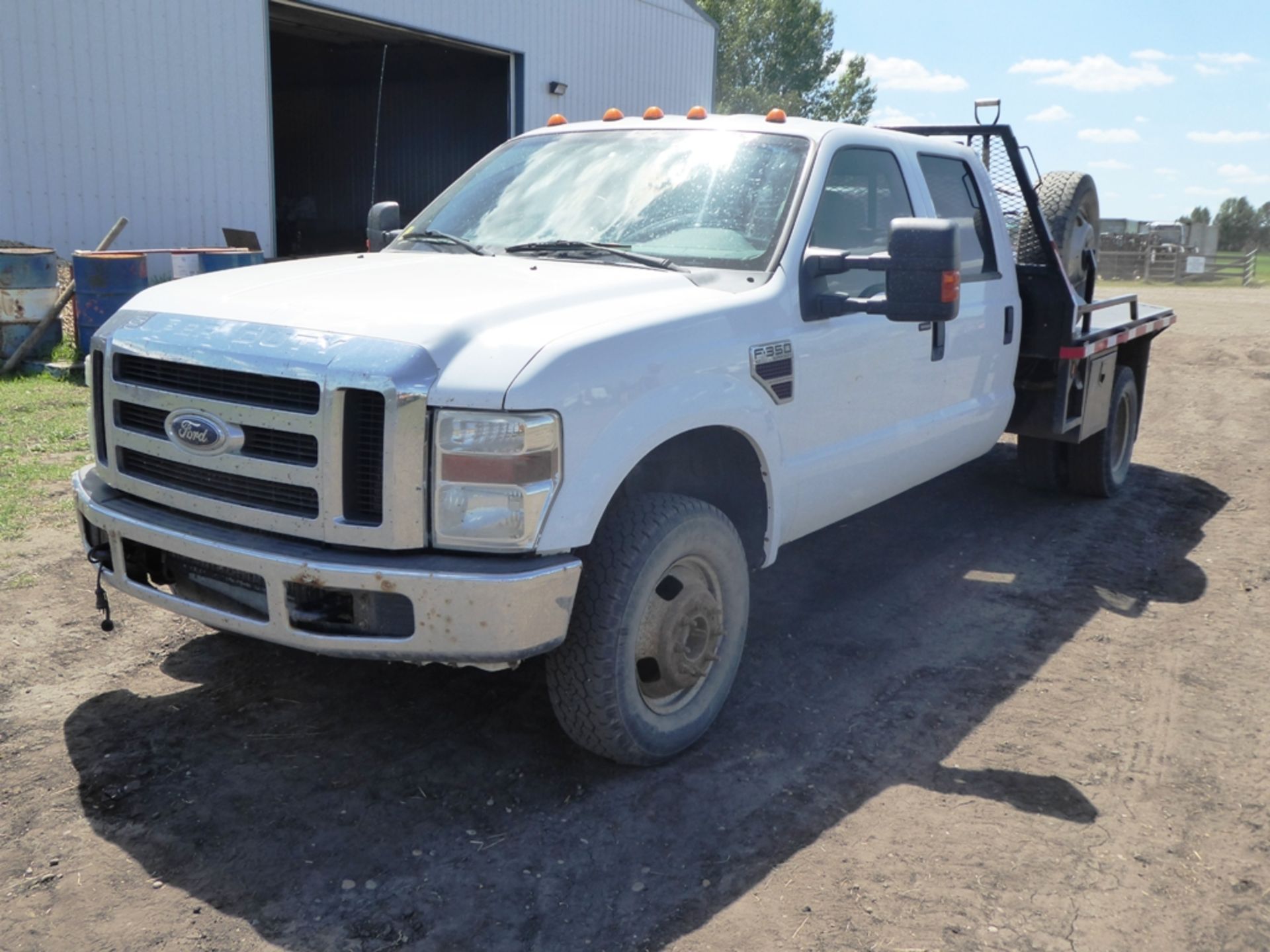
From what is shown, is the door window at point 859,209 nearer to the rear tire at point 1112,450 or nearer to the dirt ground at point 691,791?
the dirt ground at point 691,791

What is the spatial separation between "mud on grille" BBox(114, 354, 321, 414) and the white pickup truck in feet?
0.03

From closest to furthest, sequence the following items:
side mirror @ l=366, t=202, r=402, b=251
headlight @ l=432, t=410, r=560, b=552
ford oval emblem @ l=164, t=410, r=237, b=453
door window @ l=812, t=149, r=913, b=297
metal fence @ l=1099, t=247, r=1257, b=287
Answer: headlight @ l=432, t=410, r=560, b=552 → ford oval emblem @ l=164, t=410, r=237, b=453 → door window @ l=812, t=149, r=913, b=297 → side mirror @ l=366, t=202, r=402, b=251 → metal fence @ l=1099, t=247, r=1257, b=287

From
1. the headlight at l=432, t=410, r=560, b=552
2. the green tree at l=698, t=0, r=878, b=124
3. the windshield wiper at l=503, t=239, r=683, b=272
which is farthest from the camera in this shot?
the green tree at l=698, t=0, r=878, b=124

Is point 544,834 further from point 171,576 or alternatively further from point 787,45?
point 787,45

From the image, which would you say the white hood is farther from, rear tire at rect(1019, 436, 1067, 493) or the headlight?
rear tire at rect(1019, 436, 1067, 493)

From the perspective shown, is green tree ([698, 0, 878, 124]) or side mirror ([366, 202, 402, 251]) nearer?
side mirror ([366, 202, 402, 251])

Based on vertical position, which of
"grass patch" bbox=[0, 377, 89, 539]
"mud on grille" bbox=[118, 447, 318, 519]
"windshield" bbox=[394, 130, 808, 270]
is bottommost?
"grass patch" bbox=[0, 377, 89, 539]

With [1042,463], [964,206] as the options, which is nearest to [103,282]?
[964,206]

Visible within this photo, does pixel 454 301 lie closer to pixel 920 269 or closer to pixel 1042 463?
pixel 920 269

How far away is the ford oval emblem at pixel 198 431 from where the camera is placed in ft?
10.6

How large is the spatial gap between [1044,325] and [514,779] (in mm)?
3863

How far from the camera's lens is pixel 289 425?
10.1ft

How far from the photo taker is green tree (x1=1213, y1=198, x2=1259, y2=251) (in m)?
62.1

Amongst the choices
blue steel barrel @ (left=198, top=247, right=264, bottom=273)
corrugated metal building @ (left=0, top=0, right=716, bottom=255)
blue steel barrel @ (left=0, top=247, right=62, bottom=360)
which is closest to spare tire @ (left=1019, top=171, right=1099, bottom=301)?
blue steel barrel @ (left=198, top=247, right=264, bottom=273)
